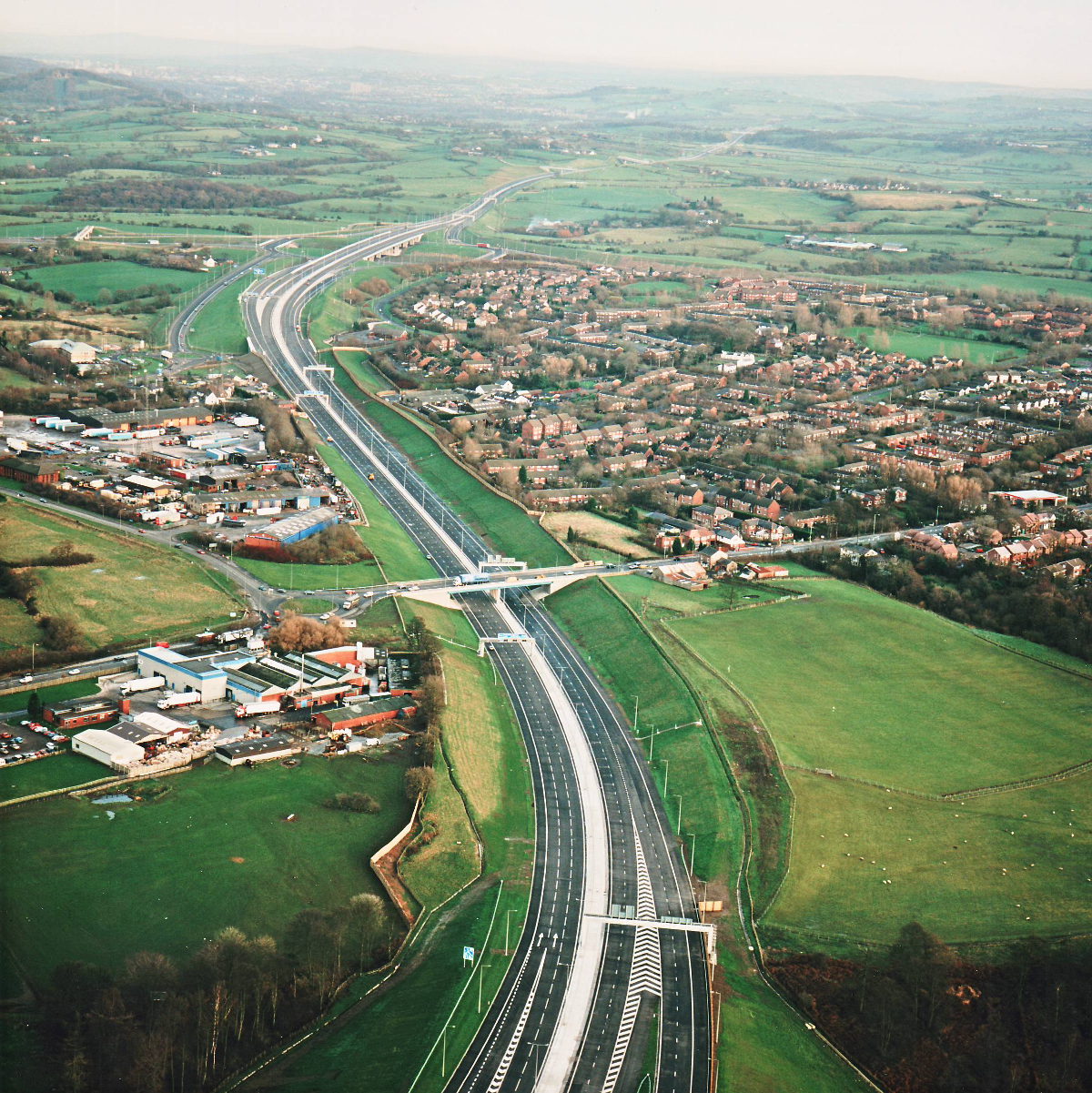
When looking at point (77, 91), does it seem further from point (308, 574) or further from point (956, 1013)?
point (956, 1013)

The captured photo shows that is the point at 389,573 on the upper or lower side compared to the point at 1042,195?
lower

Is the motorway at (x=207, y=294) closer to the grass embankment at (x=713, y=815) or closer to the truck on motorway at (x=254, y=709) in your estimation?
the grass embankment at (x=713, y=815)

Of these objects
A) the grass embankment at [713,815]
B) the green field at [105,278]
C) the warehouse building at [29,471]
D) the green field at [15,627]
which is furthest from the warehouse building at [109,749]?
the green field at [105,278]

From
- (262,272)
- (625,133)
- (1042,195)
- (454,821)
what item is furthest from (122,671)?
(625,133)

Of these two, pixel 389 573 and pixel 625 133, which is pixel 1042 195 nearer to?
pixel 625 133

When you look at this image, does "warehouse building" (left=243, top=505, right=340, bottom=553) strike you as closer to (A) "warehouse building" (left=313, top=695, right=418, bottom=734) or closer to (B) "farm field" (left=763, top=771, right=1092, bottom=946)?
(A) "warehouse building" (left=313, top=695, right=418, bottom=734)

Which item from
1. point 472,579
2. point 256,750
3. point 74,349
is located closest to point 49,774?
point 256,750
